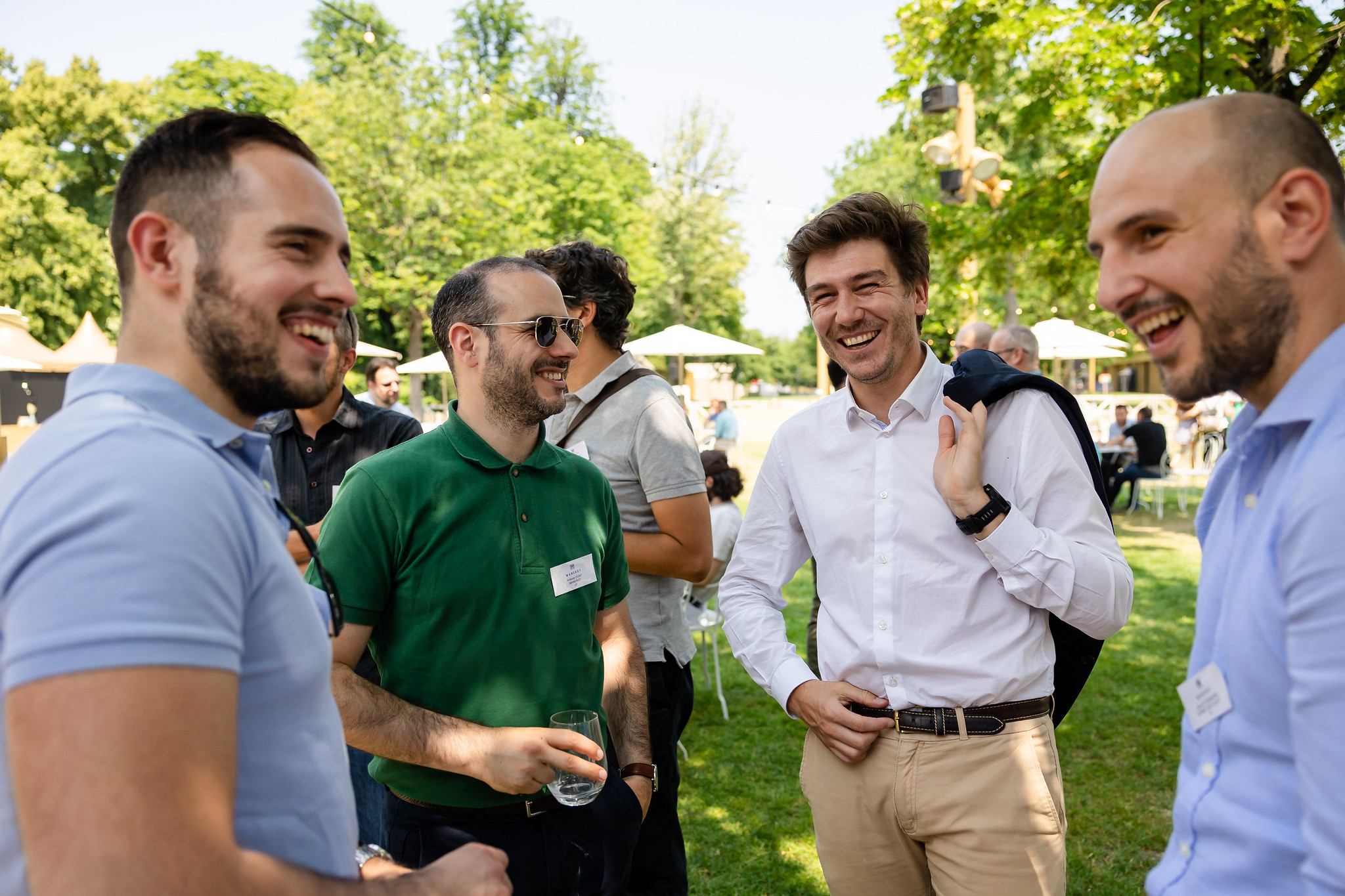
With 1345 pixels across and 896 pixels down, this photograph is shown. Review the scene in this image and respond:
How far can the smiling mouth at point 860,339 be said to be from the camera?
2422 mm

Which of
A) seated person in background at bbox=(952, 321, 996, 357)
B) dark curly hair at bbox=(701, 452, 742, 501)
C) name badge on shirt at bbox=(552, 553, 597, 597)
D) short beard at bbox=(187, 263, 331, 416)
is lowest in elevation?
dark curly hair at bbox=(701, 452, 742, 501)

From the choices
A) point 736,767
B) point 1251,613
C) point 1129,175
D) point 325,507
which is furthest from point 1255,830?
point 736,767

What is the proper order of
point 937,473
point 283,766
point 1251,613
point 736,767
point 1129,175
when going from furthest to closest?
point 736,767 < point 937,473 < point 1129,175 < point 1251,613 < point 283,766

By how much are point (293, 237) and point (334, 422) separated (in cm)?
289

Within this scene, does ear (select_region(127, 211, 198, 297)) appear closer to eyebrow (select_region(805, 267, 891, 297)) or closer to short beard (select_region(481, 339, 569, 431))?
short beard (select_region(481, 339, 569, 431))

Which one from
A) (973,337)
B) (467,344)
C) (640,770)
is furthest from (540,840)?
(973,337)

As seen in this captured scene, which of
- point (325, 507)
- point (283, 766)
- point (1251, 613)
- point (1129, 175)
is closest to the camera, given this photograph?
point (283, 766)

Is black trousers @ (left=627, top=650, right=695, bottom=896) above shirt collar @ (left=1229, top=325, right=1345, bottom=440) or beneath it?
beneath

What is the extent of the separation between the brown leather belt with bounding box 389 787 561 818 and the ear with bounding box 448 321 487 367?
115cm

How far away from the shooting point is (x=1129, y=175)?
4.22 feet

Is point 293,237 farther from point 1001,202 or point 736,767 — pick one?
point 1001,202

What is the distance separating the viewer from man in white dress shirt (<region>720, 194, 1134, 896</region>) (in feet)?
6.99

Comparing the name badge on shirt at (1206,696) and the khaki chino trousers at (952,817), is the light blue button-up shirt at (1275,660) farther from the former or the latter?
the khaki chino trousers at (952,817)

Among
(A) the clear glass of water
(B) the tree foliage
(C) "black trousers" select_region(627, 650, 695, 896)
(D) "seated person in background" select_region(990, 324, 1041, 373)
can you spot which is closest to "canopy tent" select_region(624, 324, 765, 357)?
(B) the tree foliage
